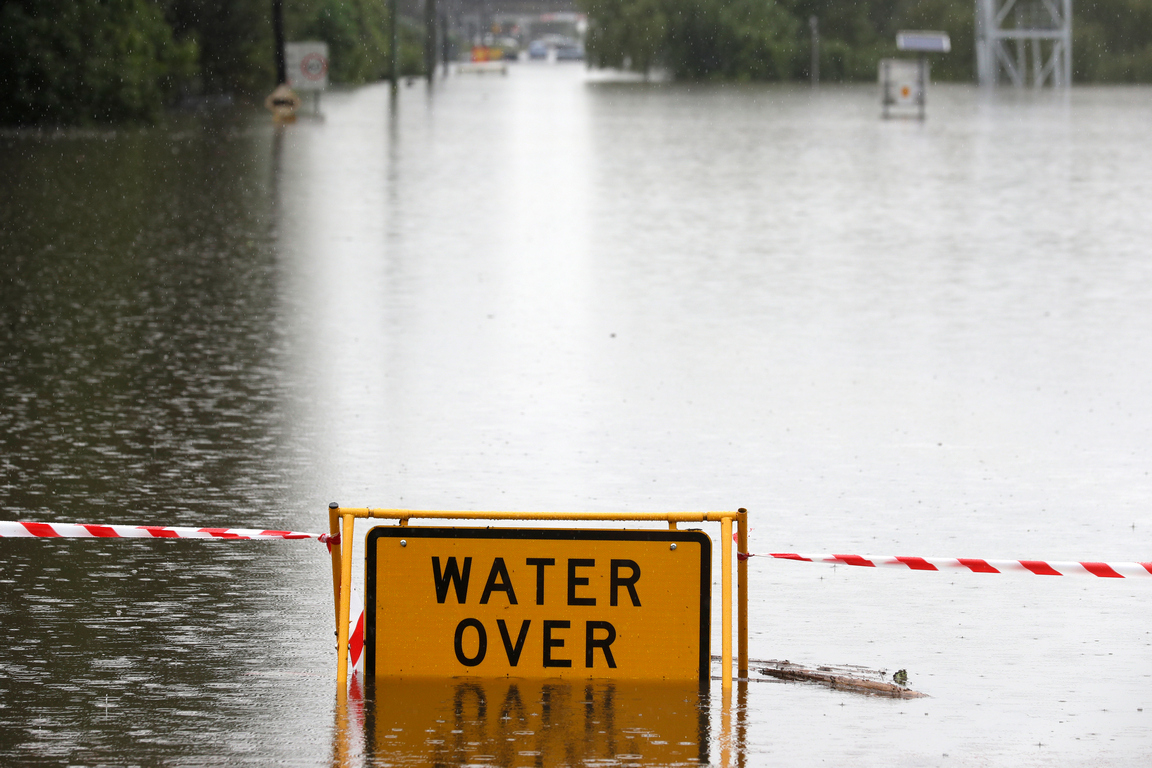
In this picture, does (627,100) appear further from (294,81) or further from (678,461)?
(678,461)

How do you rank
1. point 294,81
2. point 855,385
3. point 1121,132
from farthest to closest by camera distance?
point 294,81
point 1121,132
point 855,385

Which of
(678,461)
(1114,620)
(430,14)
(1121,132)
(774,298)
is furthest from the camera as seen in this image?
(430,14)

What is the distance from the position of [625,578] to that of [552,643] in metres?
0.33

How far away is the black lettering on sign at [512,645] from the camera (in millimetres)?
5977

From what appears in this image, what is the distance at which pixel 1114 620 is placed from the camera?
7230 millimetres

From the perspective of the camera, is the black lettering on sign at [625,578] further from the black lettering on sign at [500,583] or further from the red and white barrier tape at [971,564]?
the red and white barrier tape at [971,564]

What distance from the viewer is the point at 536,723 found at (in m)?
5.72

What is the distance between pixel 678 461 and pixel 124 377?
4.23 metres

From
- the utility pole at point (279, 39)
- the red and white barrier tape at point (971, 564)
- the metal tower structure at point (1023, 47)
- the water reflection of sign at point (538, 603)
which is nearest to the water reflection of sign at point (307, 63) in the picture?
the utility pole at point (279, 39)

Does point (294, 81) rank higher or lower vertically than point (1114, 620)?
higher

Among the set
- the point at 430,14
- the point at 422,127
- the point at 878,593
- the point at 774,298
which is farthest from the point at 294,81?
the point at 878,593

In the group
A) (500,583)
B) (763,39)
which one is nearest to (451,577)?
(500,583)

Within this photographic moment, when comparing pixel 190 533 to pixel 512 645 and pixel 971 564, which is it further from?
pixel 971 564

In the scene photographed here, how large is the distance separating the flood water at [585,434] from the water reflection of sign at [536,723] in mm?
16
